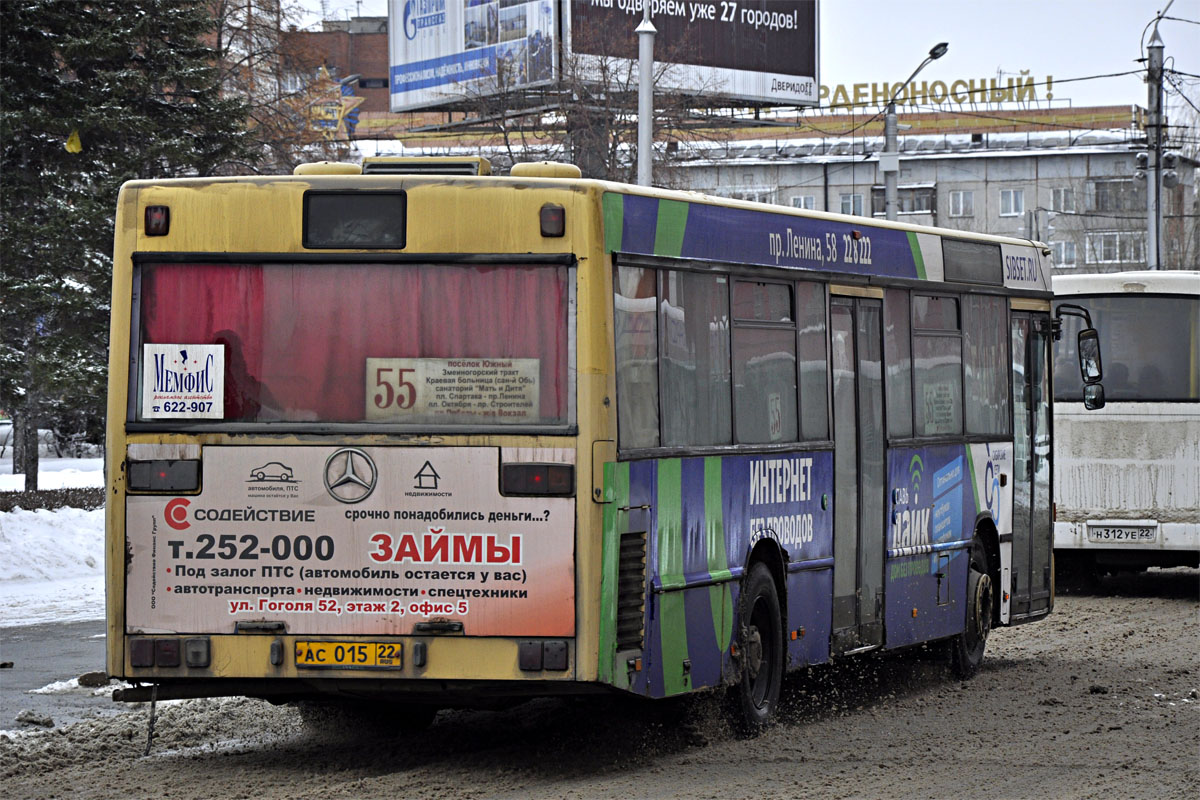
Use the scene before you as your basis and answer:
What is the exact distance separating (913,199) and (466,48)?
35.3 m

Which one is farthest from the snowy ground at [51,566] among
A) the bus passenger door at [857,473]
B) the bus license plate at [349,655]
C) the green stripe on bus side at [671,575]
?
the green stripe on bus side at [671,575]

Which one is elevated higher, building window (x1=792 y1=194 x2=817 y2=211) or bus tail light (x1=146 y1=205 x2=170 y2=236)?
building window (x1=792 y1=194 x2=817 y2=211)

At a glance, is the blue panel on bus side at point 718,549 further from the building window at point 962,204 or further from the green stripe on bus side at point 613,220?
the building window at point 962,204

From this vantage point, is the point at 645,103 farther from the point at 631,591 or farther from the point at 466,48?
the point at 466,48

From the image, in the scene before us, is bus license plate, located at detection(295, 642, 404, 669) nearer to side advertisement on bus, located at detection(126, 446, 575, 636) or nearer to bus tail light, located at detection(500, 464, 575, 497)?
side advertisement on bus, located at detection(126, 446, 575, 636)

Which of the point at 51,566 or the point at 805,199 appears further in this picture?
the point at 805,199

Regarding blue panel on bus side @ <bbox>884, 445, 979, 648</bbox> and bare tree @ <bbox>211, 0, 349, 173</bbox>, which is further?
bare tree @ <bbox>211, 0, 349, 173</bbox>

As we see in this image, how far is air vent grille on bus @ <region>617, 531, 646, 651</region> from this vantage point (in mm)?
8398

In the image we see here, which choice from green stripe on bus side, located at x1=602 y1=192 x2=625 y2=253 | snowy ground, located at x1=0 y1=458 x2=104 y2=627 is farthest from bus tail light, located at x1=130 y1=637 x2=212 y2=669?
snowy ground, located at x1=0 y1=458 x2=104 y2=627

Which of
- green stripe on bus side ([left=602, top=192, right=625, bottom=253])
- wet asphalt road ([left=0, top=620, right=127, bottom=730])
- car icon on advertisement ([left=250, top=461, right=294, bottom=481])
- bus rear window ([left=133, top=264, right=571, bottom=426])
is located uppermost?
green stripe on bus side ([left=602, top=192, right=625, bottom=253])

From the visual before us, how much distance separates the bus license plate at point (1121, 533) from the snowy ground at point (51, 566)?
31.6ft

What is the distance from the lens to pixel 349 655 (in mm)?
8305

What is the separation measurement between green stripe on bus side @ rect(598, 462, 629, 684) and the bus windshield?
12.0 meters


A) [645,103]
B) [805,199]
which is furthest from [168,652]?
[805,199]
